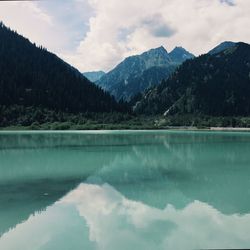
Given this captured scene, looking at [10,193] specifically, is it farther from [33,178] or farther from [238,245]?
[238,245]

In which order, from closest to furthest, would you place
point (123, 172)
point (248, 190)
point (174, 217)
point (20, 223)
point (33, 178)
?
1. point (20, 223)
2. point (174, 217)
3. point (248, 190)
4. point (33, 178)
5. point (123, 172)

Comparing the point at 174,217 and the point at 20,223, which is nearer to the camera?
the point at 20,223

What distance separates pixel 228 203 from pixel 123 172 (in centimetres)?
1455

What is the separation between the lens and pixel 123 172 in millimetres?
36500

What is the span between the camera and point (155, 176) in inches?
1326

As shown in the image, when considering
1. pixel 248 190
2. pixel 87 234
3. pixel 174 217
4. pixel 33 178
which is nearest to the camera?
pixel 87 234

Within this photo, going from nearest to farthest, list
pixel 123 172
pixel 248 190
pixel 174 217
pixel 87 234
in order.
Answer: pixel 87 234 < pixel 174 217 < pixel 248 190 < pixel 123 172

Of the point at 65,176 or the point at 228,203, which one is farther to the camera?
the point at 65,176

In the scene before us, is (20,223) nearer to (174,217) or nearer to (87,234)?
(87,234)

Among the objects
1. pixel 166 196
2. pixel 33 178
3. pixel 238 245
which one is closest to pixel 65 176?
pixel 33 178

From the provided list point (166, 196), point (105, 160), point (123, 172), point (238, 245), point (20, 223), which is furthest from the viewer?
point (105, 160)

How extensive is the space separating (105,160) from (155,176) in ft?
43.9

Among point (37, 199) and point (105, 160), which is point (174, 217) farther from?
point (105, 160)

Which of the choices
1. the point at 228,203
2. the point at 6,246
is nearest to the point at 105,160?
the point at 228,203
